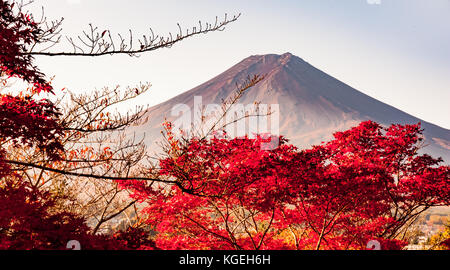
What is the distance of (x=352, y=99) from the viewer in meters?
162

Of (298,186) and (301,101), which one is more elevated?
(301,101)

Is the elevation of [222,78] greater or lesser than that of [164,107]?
greater

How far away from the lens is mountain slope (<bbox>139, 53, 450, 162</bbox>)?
473ft

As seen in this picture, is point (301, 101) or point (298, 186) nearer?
point (298, 186)

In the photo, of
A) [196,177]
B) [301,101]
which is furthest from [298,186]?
[301,101]

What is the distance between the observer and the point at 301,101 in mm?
155625

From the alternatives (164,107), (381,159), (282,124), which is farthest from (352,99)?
(381,159)

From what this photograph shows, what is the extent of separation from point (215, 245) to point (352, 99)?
169m

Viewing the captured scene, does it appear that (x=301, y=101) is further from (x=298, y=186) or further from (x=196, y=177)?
(x=196, y=177)

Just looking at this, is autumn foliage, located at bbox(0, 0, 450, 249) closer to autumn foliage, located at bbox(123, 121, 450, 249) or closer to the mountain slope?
autumn foliage, located at bbox(123, 121, 450, 249)

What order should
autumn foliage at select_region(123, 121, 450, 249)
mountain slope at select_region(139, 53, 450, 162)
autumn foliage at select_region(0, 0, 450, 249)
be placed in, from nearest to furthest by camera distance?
autumn foliage at select_region(0, 0, 450, 249), autumn foliage at select_region(123, 121, 450, 249), mountain slope at select_region(139, 53, 450, 162)

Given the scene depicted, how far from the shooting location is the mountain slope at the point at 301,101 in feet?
473

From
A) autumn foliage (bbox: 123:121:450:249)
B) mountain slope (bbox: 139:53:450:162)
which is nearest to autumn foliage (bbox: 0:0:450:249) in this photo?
autumn foliage (bbox: 123:121:450:249)
